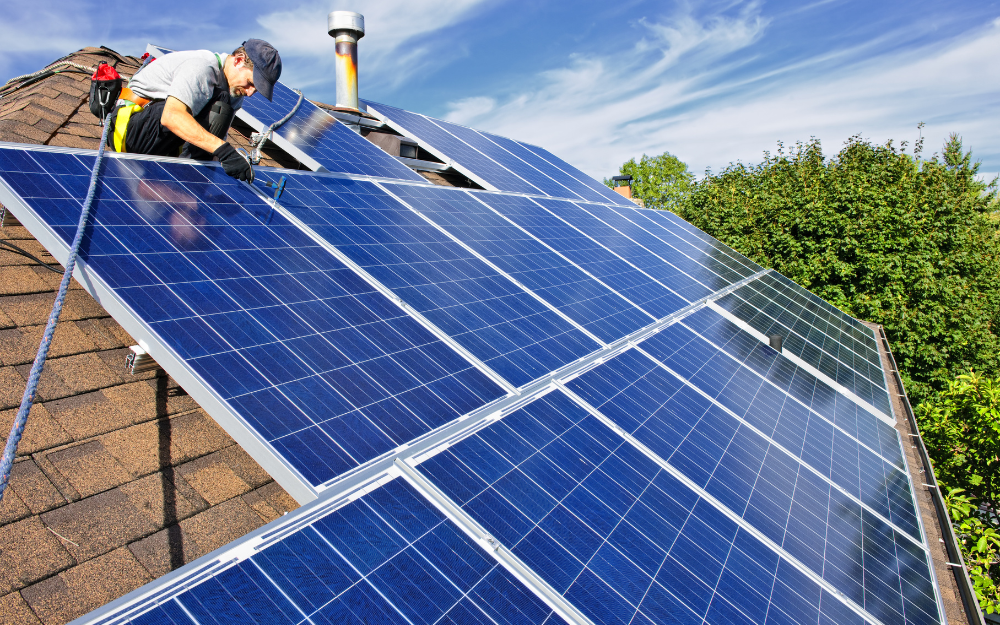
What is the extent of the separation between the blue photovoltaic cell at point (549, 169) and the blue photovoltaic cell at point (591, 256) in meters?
4.18

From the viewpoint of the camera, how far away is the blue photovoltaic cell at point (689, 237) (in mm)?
13336

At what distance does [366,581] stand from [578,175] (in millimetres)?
15035

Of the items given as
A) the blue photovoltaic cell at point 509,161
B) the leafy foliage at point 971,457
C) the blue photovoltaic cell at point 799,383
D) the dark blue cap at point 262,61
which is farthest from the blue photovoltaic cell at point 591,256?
the leafy foliage at point 971,457

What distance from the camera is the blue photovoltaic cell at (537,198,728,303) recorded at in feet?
31.2

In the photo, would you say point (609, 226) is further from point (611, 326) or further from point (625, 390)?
point (625, 390)

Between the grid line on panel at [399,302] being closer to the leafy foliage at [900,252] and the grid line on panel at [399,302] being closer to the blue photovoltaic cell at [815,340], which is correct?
the blue photovoltaic cell at [815,340]

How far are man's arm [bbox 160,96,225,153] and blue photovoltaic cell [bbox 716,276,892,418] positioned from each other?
7.46 meters

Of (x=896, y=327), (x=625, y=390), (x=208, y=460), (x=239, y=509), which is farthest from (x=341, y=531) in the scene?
(x=896, y=327)

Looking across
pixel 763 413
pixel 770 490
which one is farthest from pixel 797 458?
pixel 770 490

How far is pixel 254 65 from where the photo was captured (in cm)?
541

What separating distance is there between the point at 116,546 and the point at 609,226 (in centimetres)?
979

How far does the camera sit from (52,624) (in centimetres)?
237

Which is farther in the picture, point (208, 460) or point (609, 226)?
point (609, 226)

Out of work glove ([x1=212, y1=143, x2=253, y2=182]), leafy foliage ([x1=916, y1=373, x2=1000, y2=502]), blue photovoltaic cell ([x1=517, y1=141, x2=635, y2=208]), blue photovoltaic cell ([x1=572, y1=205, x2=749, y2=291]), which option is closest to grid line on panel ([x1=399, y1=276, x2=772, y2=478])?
work glove ([x1=212, y1=143, x2=253, y2=182])
